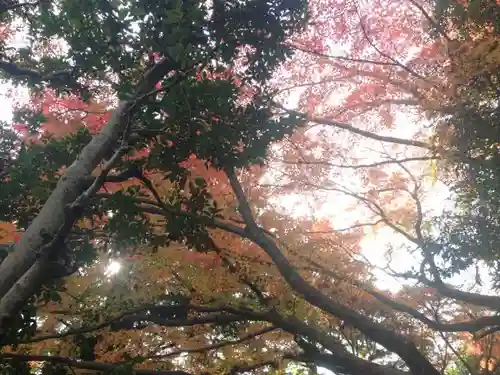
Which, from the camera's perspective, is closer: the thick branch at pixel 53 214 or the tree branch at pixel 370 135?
the thick branch at pixel 53 214

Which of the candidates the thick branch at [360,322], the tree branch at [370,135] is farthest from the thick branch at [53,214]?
the tree branch at [370,135]

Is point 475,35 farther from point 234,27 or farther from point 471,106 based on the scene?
point 234,27

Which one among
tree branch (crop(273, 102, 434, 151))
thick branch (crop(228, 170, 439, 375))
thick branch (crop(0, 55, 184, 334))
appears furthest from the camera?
tree branch (crop(273, 102, 434, 151))

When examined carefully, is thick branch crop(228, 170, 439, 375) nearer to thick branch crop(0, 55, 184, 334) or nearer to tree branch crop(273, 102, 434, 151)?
thick branch crop(0, 55, 184, 334)

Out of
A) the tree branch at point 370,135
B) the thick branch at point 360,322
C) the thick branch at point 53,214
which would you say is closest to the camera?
the thick branch at point 53,214

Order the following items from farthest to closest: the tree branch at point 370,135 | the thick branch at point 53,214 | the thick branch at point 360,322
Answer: the tree branch at point 370,135
the thick branch at point 360,322
the thick branch at point 53,214

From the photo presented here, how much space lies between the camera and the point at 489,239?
543 cm

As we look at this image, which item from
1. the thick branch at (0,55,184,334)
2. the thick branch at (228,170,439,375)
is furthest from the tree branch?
the thick branch at (0,55,184,334)

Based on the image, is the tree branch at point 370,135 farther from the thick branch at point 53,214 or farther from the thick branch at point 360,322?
the thick branch at point 53,214

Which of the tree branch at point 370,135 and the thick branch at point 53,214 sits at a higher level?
the tree branch at point 370,135

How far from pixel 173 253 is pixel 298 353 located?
89.0 inches

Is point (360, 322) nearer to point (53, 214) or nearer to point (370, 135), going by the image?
point (370, 135)

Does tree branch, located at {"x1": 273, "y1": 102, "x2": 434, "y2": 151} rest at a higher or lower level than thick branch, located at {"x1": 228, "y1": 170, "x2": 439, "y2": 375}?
higher

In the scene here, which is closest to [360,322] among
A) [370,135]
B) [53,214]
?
[370,135]
